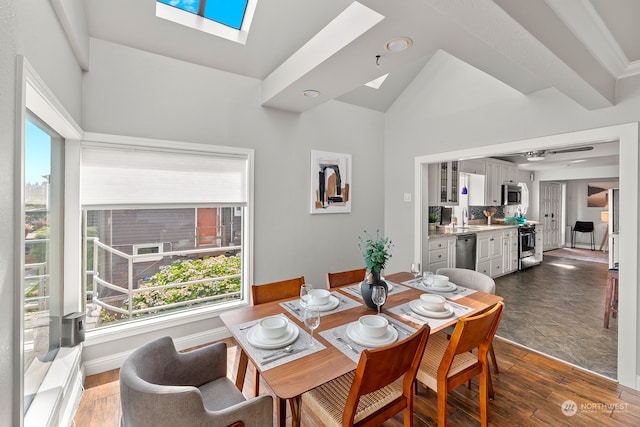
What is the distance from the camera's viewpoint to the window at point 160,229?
226 centimetres

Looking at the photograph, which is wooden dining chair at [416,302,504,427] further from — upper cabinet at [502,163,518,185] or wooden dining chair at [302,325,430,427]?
upper cabinet at [502,163,518,185]

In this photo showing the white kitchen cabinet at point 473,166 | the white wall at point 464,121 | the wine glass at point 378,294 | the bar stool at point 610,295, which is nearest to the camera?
the wine glass at point 378,294

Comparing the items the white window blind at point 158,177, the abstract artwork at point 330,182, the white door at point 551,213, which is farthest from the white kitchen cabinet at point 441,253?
the white door at point 551,213

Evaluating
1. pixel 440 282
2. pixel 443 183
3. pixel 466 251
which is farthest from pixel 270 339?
pixel 466 251

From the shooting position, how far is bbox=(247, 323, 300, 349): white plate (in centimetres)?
136

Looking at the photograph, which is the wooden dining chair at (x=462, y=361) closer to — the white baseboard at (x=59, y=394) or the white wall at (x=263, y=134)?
the white wall at (x=263, y=134)

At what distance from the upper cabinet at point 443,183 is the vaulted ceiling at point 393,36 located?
1557mm

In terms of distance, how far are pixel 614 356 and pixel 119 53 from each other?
5.07 metres

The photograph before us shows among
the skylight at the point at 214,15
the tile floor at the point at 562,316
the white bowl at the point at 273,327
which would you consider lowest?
the tile floor at the point at 562,316

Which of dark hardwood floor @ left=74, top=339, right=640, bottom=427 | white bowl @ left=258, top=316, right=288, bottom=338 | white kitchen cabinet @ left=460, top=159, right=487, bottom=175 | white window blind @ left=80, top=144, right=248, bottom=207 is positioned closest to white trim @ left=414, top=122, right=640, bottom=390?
dark hardwood floor @ left=74, top=339, right=640, bottom=427

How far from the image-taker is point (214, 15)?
237 cm

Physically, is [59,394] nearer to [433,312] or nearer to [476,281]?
[433,312]

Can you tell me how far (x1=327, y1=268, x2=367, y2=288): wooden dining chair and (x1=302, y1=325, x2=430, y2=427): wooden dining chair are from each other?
37.1 inches

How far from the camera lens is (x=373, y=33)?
5.48 feet
